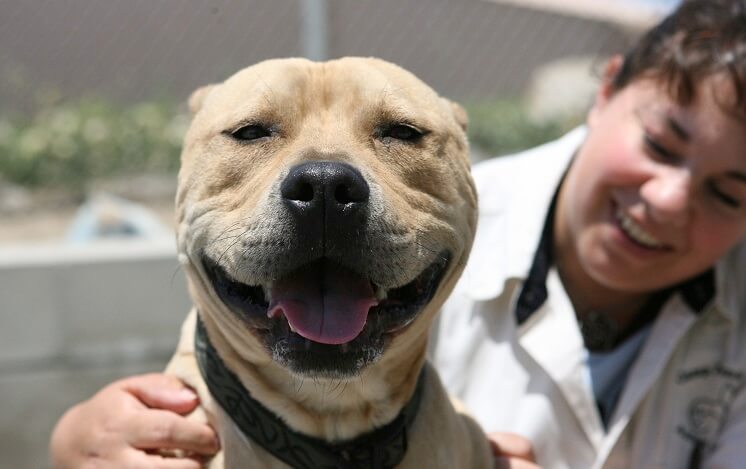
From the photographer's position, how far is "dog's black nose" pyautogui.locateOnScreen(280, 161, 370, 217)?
139cm

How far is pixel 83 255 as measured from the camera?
11.0ft

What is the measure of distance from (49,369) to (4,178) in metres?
1.72

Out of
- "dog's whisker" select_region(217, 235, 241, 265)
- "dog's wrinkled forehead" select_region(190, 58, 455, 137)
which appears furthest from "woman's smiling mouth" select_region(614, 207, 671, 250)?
"dog's whisker" select_region(217, 235, 241, 265)

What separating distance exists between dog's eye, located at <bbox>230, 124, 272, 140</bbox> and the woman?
87 centimetres

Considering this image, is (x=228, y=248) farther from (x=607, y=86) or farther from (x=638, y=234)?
(x=607, y=86)

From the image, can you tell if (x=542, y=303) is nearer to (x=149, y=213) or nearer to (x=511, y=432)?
(x=511, y=432)

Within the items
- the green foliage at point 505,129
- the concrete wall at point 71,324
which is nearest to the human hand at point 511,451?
the concrete wall at point 71,324

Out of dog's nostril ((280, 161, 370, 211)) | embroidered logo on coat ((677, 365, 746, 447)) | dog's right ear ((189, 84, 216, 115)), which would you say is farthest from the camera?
embroidered logo on coat ((677, 365, 746, 447))

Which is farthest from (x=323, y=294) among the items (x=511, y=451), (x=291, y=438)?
(x=511, y=451)

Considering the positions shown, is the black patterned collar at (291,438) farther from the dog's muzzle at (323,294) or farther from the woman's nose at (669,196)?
the woman's nose at (669,196)

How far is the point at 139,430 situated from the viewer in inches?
66.9

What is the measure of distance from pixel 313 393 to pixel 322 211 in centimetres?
46

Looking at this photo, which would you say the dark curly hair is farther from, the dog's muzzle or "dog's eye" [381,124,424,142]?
the dog's muzzle

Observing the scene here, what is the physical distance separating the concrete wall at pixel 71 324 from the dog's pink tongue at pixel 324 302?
1993 millimetres
